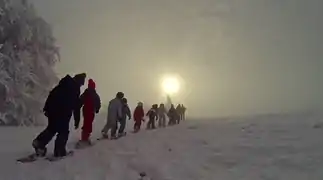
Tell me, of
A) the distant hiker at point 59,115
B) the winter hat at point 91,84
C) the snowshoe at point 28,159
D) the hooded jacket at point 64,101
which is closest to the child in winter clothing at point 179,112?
the winter hat at point 91,84

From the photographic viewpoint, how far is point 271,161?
10211 millimetres

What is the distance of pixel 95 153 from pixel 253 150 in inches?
A: 156

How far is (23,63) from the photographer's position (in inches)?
1228

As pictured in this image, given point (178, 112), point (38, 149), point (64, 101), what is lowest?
point (38, 149)

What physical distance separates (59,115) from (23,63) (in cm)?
2127

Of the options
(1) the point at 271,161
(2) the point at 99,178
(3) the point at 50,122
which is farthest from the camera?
(3) the point at 50,122

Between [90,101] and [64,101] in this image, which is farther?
[90,101]

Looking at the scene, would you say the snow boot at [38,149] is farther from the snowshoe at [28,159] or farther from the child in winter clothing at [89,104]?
the child in winter clothing at [89,104]

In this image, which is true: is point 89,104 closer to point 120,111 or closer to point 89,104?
point 89,104

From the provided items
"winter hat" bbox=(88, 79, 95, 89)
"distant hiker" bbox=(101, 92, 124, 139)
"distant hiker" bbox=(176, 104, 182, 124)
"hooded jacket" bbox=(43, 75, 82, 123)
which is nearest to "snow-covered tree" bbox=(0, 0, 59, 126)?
"distant hiker" bbox=(176, 104, 182, 124)

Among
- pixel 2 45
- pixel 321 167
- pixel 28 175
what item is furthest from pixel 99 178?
pixel 2 45

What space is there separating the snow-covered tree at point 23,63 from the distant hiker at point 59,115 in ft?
62.5

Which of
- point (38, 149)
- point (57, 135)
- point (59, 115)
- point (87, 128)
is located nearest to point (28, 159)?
point (38, 149)

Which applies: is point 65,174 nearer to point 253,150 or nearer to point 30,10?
point 253,150
